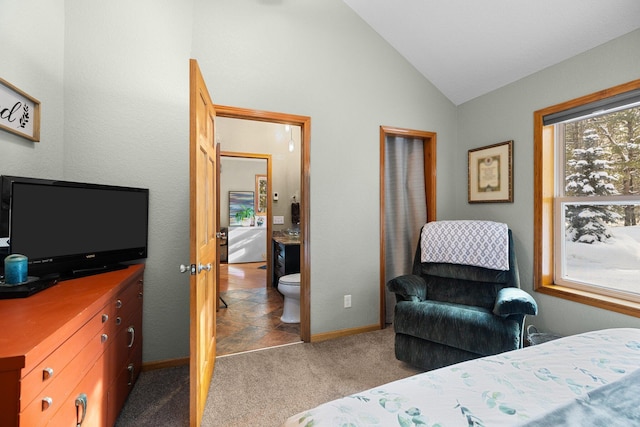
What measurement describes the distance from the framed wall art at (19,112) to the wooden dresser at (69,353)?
34.1 inches

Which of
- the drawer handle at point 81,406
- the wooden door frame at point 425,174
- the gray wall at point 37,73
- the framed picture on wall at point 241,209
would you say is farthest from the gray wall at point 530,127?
the framed picture on wall at point 241,209

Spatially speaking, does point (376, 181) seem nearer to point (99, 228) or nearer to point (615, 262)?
point (615, 262)

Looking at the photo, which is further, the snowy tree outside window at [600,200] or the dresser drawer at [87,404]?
the snowy tree outside window at [600,200]

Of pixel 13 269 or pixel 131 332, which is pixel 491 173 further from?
pixel 13 269

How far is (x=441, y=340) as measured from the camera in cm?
203

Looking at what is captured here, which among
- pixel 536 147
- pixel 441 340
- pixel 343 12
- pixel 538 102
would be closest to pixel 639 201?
pixel 536 147

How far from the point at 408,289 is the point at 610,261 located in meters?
1.52

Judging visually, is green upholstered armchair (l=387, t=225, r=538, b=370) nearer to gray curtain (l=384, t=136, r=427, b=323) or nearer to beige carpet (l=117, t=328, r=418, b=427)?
beige carpet (l=117, t=328, r=418, b=427)

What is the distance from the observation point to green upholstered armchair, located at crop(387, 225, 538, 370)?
1.89m

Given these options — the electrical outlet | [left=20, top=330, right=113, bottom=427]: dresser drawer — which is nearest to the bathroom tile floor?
the electrical outlet

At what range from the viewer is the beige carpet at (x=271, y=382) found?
1703 mm

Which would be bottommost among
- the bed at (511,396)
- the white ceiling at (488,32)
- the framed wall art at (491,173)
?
the bed at (511,396)

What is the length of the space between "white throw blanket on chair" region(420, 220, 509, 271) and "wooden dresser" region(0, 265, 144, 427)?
237 cm

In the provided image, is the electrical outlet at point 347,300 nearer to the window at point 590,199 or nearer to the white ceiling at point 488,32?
the window at point 590,199
